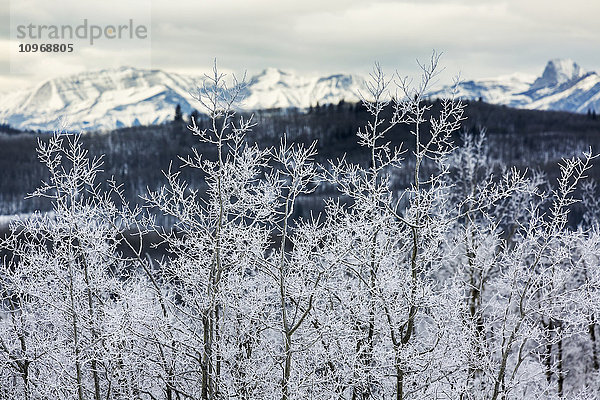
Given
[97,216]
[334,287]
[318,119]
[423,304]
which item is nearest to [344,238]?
[334,287]

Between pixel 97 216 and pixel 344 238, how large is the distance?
590 cm

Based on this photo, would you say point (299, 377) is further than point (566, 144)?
No

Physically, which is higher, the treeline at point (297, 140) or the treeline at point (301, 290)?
the treeline at point (297, 140)

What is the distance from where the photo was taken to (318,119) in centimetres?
15638

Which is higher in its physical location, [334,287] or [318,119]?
[318,119]

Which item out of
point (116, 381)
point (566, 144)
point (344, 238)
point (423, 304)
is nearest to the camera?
point (423, 304)

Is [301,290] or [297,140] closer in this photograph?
[301,290]

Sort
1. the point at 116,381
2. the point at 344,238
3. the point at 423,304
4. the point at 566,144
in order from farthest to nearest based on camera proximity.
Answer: the point at 566,144 → the point at 116,381 → the point at 344,238 → the point at 423,304

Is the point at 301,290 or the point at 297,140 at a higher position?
the point at 297,140

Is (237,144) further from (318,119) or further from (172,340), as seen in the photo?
(318,119)

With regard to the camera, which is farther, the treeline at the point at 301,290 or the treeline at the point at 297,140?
the treeline at the point at 297,140

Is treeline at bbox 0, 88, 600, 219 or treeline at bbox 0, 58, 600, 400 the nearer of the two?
treeline at bbox 0, 58, 600, 400

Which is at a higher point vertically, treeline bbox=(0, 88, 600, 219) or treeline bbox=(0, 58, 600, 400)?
treeline bbox=(0, 88, 600, 219)

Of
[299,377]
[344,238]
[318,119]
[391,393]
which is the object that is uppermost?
[318,119]
